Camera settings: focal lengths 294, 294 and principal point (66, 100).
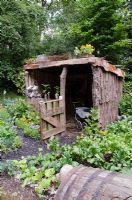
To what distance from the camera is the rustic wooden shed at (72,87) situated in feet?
24.6

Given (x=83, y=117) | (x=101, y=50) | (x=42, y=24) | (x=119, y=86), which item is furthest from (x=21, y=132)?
(x=42, y=24)

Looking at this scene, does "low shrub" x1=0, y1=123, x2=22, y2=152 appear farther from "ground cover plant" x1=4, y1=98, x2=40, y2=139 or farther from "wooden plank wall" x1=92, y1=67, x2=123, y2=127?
"wooden plank wall" x1=92, y1=67, x2=123, y2=127

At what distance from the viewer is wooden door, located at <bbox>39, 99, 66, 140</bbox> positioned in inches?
274

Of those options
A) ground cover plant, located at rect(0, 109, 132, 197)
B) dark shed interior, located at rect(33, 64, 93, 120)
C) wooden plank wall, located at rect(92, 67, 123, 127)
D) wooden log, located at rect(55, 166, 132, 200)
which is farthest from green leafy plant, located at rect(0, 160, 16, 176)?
dark shed interior, located at rect(33, 64, 93, 120)

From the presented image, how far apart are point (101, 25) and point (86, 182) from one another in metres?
11.5

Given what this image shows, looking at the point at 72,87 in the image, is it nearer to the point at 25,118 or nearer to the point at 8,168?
the point at 25,118

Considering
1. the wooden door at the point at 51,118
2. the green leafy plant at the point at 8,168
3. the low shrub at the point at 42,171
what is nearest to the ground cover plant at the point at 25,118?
the wooden door at the point at 51,118

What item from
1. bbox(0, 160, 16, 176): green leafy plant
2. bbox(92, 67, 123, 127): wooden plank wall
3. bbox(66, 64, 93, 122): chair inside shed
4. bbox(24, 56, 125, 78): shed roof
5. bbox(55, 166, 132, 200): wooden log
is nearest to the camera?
bbox(55, 166, 132, 200): wooden log

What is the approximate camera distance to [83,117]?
845 cm

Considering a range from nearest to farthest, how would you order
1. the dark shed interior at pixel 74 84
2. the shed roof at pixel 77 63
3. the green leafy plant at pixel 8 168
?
the green leafy plant at pixel 8 168
the shed roof at pixel 77 63
the dark shed interior at pixel 74 84

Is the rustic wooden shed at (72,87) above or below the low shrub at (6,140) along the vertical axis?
above

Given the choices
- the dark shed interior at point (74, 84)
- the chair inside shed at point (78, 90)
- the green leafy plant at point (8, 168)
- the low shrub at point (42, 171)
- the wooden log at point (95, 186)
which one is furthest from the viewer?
the chair inside shed at point (78, 90)

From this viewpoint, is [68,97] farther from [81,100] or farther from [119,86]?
[119,86]

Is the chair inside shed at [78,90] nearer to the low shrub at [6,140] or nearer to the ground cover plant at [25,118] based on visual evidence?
the ground cover plant at [25,118]
